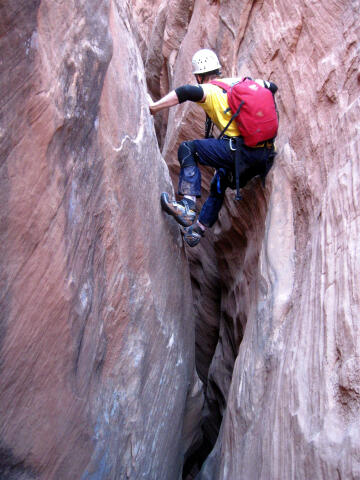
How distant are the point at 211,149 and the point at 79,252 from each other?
1883 millimetres

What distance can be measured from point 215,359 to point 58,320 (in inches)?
163

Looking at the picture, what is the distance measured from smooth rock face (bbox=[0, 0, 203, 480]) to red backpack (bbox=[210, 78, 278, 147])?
2.53 feet

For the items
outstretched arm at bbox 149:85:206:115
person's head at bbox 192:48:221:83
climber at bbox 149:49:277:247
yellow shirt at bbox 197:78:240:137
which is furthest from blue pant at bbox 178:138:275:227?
person's head at bbox 192:48:221:83

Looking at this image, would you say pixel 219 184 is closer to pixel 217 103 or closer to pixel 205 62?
pixel 217 103

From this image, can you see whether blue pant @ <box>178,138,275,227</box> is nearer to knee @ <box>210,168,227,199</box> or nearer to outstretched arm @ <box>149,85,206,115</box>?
knee @ <box>210,168,227,199</box>

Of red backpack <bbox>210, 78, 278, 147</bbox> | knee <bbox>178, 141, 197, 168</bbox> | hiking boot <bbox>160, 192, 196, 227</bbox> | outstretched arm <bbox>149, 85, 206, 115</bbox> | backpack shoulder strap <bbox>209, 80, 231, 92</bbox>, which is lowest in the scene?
hiking boot <bbox>160, 192, 196, 227</bbox>

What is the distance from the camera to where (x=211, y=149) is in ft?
13.2

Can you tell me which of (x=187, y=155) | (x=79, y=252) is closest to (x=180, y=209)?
(x=187, y=155)

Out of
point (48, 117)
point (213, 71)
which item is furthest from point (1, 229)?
point (213, 71)

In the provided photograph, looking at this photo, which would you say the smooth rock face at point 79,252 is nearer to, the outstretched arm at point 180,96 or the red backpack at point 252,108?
the outstretched arm at point 180,96

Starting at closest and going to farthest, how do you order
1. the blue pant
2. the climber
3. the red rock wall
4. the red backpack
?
the red rock wall → the red backpack → the climber → the blue pant

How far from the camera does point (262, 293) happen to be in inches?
145

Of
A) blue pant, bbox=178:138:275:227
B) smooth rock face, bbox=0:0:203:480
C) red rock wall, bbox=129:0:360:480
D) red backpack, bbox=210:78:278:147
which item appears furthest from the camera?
blue pant, bbox=178:138:275:227

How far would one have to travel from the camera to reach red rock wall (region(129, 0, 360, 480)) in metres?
2.38
